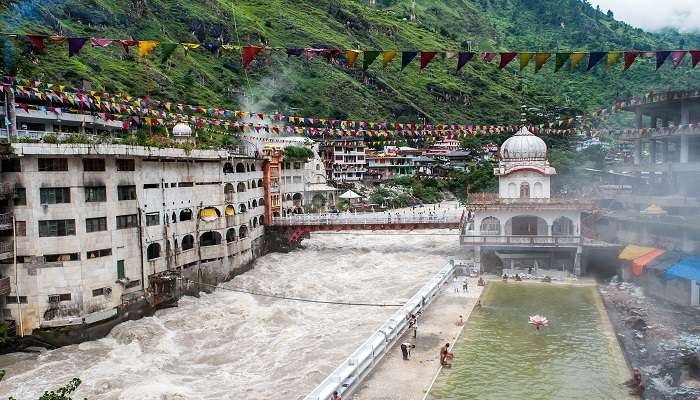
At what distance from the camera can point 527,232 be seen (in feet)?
153

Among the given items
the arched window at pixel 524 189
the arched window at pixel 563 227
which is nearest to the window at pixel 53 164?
the arched window at pixel 524 189

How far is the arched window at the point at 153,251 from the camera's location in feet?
121

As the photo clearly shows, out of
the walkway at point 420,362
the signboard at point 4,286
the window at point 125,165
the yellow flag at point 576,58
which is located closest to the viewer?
the walkway at point 420,362

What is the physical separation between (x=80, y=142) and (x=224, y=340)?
13.4 m

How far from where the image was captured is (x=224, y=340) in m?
32.7

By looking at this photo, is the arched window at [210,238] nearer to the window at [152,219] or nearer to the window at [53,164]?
the window at [152,219]

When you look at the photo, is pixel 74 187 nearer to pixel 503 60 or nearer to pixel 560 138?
pixel 503 60

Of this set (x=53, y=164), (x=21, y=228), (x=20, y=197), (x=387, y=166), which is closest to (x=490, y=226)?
(x=53, y=164)

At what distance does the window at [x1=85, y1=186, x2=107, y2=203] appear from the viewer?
33.0 meters

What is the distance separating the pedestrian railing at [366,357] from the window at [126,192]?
1767 centimetres

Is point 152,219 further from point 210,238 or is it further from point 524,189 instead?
point 524,189

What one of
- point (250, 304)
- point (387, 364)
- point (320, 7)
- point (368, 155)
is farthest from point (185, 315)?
point (320, 7)

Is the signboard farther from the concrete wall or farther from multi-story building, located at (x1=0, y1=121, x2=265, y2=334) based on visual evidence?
the concrete wall

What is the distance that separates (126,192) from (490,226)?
26692mm
